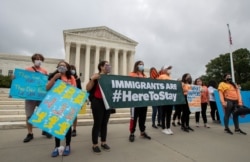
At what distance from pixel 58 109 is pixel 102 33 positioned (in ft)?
141

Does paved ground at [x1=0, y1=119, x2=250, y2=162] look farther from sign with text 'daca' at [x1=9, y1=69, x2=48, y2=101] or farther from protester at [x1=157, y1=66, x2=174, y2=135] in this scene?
sign with text 'daca' at [x1=9, y1=69, x2=48, y2=101]

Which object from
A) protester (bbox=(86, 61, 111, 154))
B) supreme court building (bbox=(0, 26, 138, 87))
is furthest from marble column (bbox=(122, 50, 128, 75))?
protester (bbox=(86, 61, 111, 154))

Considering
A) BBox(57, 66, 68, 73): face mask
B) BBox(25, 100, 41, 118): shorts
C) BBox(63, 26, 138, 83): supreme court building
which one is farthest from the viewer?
BBox(63, 26, 138, 83): supreme court building

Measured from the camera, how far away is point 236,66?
43.8 m

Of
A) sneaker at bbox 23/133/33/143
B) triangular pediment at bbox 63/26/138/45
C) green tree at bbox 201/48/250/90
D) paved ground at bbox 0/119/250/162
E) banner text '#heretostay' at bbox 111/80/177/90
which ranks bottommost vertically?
paved ground at bbox 0/119/250/162

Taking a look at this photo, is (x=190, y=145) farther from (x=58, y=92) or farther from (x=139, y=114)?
(x=58, y=92)

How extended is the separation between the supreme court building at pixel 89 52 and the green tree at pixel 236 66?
26560mm

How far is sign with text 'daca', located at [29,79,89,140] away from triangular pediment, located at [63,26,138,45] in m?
40.6

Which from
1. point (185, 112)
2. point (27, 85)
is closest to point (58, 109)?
point (27, 85)

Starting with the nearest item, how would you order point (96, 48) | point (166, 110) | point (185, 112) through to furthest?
point (166, 110), point (185, 112), point (96, 48)

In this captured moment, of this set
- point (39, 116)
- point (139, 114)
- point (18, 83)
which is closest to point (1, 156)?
point (39, 116)

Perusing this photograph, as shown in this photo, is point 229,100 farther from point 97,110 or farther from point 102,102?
point 97,110

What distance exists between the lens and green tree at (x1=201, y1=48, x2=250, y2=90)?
142ft

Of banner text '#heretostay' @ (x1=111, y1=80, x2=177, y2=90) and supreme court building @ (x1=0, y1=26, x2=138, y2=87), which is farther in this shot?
supreme court building @ (x1=0, y1=26, x2=138, y2=87)
